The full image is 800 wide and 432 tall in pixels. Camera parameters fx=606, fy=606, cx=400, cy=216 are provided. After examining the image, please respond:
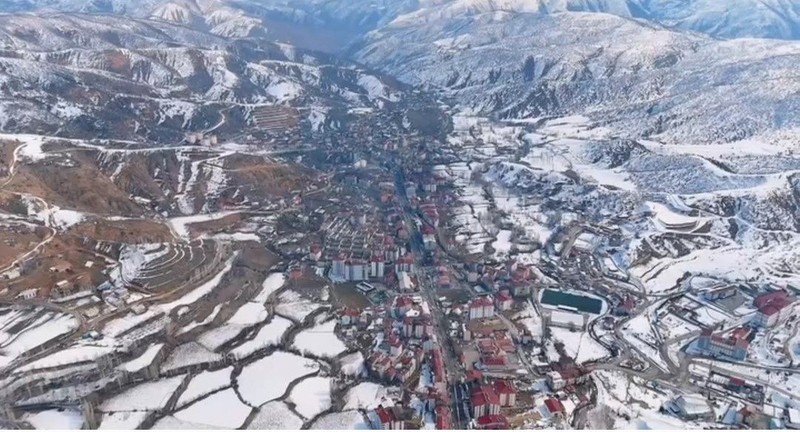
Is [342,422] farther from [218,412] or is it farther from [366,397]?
[218,412]

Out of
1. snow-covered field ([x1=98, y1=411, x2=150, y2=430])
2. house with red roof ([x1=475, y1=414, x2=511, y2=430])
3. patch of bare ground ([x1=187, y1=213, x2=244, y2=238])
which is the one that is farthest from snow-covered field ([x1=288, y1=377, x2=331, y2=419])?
patch of bare ground ([x1=187, y1=213, x2=244, y2=238])

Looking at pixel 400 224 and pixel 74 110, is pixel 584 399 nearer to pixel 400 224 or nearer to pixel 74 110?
pixel 400 224

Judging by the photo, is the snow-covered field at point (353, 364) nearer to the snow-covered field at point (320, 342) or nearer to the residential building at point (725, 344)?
the snow-covered field at point (320, 342)

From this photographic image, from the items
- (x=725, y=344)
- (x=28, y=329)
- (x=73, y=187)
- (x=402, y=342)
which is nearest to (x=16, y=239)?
(x=73, y=187)

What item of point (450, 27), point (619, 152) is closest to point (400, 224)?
point (619, 152)

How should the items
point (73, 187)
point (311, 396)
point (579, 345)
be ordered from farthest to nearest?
point (73, 187), point (579, 345), point (311, 396)

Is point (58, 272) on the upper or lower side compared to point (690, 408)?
upper
